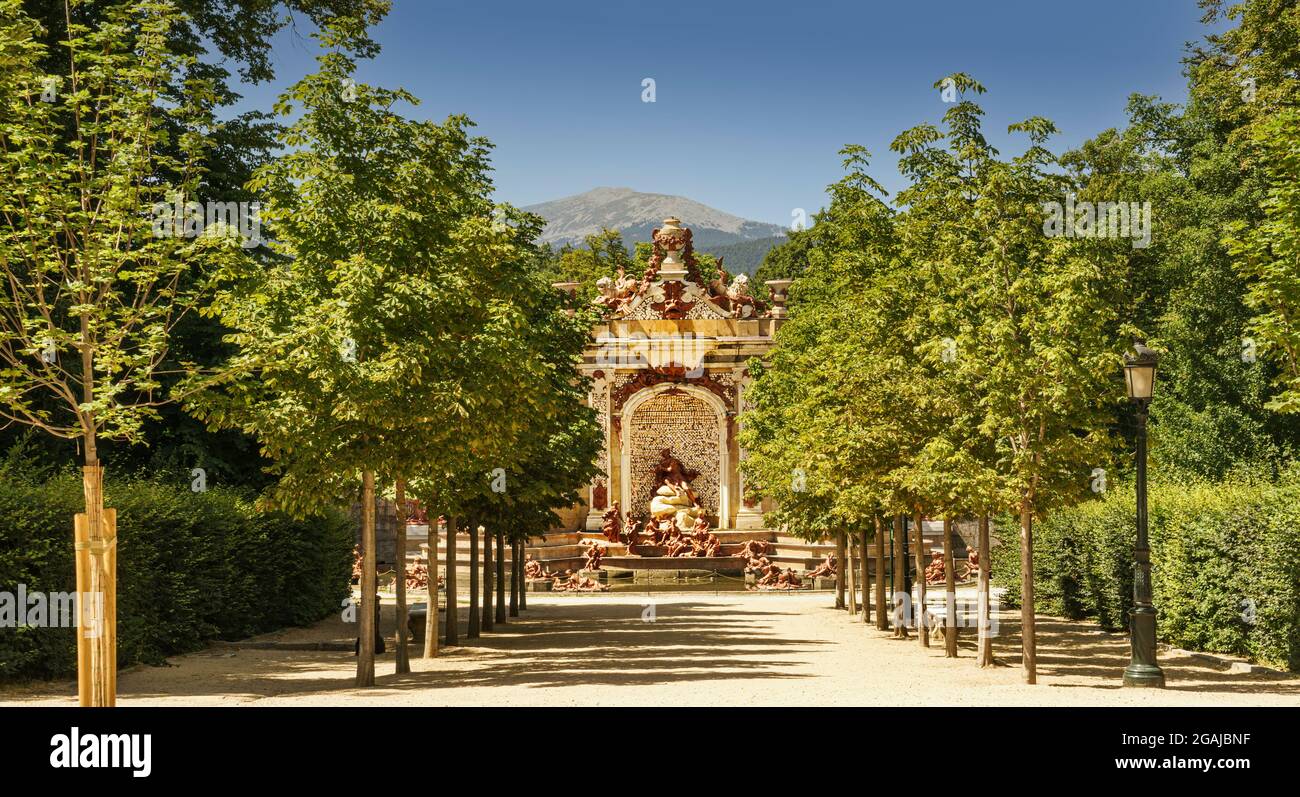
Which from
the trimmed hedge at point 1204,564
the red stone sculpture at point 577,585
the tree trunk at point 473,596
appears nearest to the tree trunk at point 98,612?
the trimmed hedge at point 1204,564

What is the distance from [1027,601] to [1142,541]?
197 cm

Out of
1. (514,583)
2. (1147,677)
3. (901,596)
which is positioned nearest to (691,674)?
(1147,677)

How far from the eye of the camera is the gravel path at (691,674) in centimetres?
1717

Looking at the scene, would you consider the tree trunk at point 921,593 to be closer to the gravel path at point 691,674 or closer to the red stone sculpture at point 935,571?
the gravel path at point 691,674

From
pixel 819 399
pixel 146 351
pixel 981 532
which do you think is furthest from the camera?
pixel 819 399

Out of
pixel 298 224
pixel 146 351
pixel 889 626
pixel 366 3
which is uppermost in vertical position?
pixel 366 3

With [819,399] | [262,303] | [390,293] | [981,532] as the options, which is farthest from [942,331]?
[262,303]

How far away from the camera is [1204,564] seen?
957 inches

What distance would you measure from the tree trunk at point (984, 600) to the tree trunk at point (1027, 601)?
125 centimetres

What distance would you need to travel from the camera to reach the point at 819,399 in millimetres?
27734

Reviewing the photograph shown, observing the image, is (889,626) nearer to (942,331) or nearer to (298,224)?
(942,331)

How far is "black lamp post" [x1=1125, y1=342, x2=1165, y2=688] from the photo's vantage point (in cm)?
1830

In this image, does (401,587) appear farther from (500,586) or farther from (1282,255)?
(1282,255)

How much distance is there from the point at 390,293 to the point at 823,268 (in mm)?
17229
